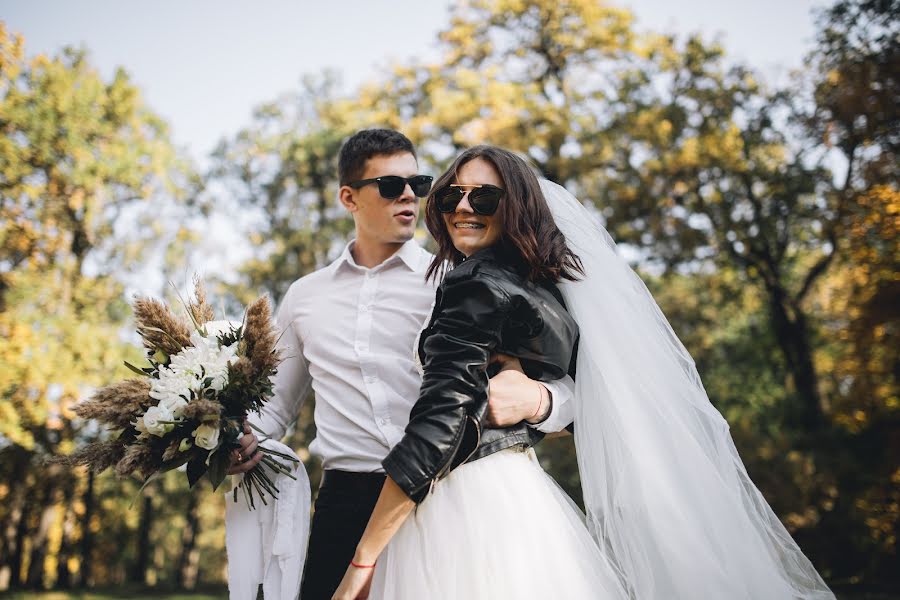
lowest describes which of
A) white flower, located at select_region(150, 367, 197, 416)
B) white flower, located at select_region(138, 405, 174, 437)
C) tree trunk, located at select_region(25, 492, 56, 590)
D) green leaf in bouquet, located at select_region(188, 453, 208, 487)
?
tree trunk, located at select_region(25, 492, 56, 590)

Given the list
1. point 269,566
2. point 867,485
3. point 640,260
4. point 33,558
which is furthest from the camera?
point 33,558

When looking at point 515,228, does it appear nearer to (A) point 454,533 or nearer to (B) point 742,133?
(A) point 454,533

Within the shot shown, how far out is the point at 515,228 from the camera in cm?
214

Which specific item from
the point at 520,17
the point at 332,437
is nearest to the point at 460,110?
the point at 520,17

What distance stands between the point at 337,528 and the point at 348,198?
1593 millimetres

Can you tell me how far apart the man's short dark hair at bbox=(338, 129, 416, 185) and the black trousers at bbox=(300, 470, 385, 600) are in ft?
4.84

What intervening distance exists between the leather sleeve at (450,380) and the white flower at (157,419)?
89cm

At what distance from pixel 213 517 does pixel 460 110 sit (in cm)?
2779

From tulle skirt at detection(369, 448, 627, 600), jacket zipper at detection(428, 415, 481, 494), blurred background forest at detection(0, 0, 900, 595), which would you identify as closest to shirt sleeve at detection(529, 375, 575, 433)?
tulle skirt at detection(369, 448, 627, 600)


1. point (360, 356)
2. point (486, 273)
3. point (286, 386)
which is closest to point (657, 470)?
point (486, 273)

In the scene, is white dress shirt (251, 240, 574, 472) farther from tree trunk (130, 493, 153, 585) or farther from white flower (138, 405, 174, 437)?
tree trunk (130, 493, 153, 585)

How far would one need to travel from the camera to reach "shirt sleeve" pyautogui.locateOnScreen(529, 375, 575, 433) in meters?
2.15

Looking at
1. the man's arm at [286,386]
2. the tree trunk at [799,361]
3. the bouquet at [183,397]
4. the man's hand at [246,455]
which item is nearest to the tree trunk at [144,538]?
the tree trunk at [799,361]

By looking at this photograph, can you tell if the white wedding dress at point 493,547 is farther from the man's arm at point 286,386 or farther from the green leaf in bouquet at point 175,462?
the man's arm at point 286,386
